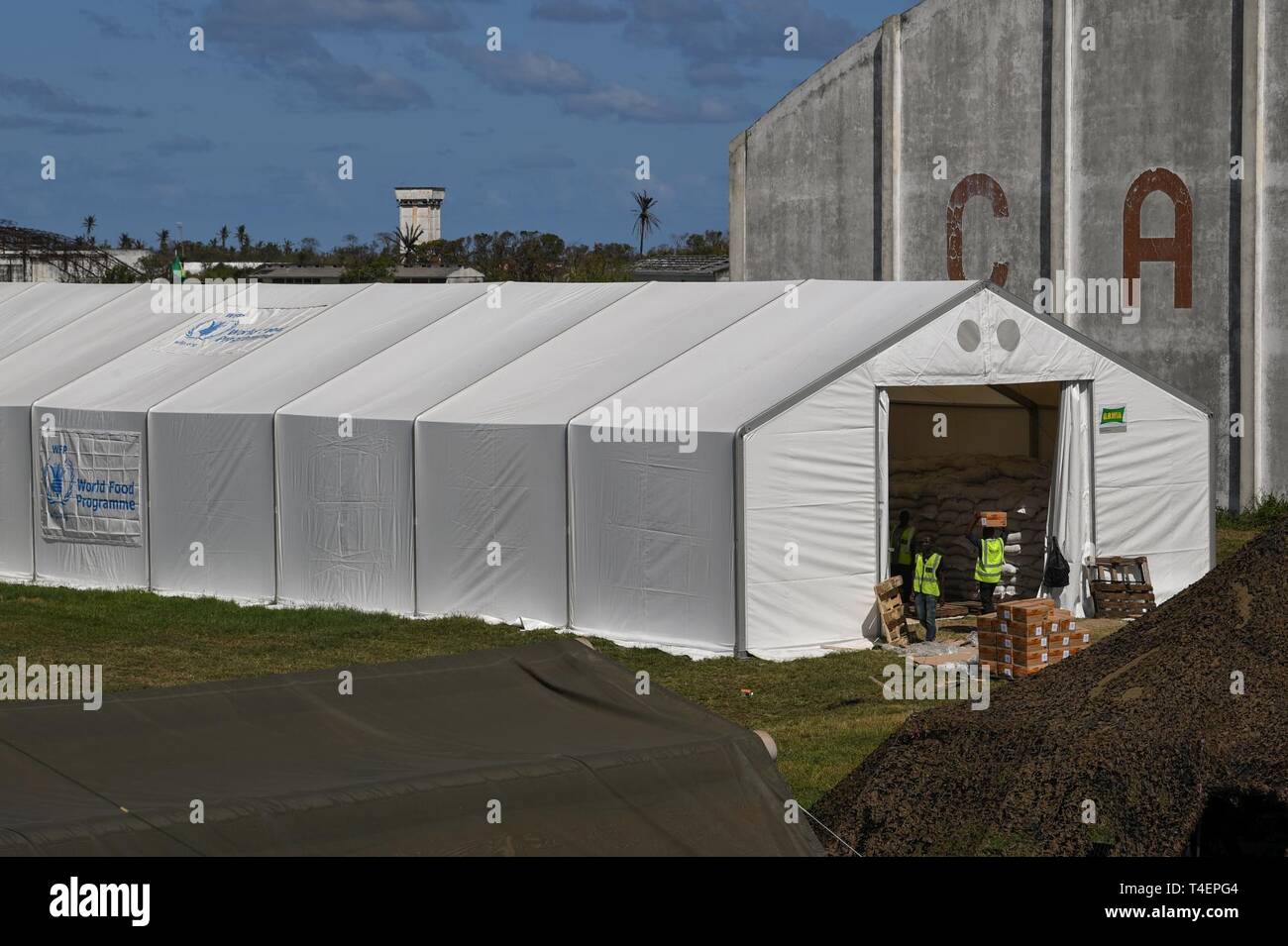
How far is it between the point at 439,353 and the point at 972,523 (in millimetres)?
6954

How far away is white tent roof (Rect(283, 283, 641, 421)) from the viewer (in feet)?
65.9

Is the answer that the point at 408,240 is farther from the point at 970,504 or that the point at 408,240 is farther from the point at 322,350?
the point at 970,504

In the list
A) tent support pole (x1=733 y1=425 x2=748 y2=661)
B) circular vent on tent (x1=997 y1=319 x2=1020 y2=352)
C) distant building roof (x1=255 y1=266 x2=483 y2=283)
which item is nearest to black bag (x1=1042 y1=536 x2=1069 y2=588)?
circular vent on tent (x1=997 y1=319 x2=1020 y2=352)

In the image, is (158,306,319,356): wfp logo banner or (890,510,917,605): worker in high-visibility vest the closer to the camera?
(890,510,917,605): worker in high-visibility vest

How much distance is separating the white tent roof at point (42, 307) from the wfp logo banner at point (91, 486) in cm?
414

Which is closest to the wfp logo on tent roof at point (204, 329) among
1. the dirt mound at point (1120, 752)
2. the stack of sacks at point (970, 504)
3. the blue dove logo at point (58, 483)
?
the blue dove logo at point (58, 483)

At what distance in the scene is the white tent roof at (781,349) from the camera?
17.5 m

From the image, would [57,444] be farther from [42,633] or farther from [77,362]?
[42,633]

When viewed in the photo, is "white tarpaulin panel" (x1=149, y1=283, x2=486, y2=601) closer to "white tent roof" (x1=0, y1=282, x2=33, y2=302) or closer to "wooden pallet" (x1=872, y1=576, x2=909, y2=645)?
"wooden pallet" (x1=872, y1=576, x2=909, y2=645)

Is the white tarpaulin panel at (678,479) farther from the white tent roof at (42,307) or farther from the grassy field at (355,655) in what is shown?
the white tent roof at (42,307)

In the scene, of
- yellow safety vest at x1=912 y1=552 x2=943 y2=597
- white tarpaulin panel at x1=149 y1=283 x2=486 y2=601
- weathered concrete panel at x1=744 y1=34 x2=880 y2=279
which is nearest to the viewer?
yellow safety vest at x1=912 y1=552 x2=943 y2=597

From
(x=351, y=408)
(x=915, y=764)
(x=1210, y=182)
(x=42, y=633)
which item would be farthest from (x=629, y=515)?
(x=1210, y=182)

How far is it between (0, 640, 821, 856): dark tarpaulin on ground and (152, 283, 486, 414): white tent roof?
45.3ft
